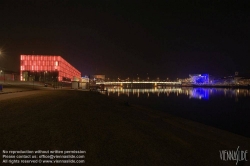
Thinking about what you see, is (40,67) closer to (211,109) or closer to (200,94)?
(200,94)

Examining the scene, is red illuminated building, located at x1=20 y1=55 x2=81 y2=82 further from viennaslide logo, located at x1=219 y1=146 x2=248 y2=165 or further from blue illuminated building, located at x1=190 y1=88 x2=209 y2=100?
viennaslide logo, located at x1=219 y1=146 x2=248 y2=165

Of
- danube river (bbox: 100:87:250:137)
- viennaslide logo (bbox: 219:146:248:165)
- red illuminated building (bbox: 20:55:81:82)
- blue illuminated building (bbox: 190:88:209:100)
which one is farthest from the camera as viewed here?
red illuminated building (bbox: 20:55:81:82)

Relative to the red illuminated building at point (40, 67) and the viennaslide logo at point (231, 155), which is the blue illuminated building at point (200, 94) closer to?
the viennaslide logo at point (231, 155)

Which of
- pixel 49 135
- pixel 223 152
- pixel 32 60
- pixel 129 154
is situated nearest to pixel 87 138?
pixel 49 135

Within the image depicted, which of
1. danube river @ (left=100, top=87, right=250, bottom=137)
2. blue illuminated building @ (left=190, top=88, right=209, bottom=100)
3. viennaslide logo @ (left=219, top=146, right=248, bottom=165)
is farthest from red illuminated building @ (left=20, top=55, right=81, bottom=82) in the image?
viennaslide logo @ (left=219, top=146, right=248, bottom=165)

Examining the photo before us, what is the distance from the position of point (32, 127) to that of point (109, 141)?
3561mm

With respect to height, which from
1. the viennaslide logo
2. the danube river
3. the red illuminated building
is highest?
the red illuminated building

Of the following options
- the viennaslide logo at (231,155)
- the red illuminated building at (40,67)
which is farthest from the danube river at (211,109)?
the red illuminated building at (40,67)

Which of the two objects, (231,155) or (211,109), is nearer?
(231,155)

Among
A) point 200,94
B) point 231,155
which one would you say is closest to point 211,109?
point 231,155

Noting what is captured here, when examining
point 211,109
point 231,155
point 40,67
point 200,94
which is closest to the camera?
point 231,155

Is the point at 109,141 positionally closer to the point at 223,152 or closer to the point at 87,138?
the point at 87,138

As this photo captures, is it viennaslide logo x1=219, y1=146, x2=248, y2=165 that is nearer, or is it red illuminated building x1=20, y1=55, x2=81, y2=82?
viennaslide logo x1=219, y1=146, x2=248, y2=165

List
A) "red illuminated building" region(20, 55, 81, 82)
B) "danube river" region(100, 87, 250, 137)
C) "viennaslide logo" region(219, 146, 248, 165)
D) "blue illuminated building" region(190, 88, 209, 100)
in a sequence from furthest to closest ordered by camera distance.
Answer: "red illuminated building" region(20, 55, 81, 82), "blue illuminated building" region(190, 88, 209, 100), "danube river" region(100, 87, 250, 137), "viennaslide logo" region(219, 146, 248, 165)
